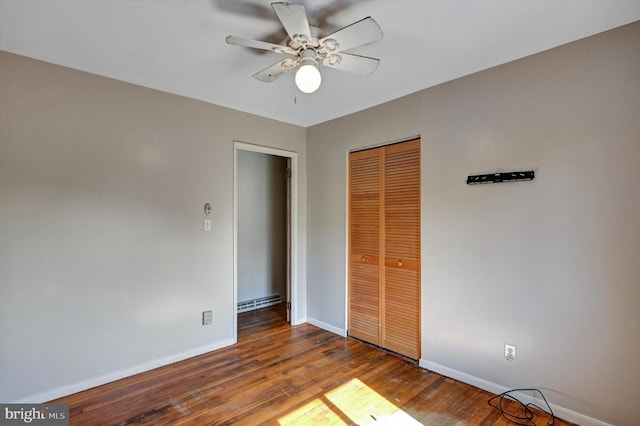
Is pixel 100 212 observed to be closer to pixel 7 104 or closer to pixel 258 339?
pixel 7 104

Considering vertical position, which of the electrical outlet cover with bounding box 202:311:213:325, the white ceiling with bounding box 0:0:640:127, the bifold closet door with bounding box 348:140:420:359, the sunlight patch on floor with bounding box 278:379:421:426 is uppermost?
the white ceiling with bounding box 0:0:640:127

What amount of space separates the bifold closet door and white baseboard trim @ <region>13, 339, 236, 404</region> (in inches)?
61.9

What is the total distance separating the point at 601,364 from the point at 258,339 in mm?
2905

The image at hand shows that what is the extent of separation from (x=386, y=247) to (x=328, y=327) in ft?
4.25

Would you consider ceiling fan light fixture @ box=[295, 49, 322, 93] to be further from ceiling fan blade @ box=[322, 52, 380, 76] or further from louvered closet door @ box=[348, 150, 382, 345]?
louvered closet door @ box=[348, 150, 382, 345]

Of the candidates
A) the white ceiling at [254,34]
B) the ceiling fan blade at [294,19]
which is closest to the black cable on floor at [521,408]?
the white ceiling at [254,34]

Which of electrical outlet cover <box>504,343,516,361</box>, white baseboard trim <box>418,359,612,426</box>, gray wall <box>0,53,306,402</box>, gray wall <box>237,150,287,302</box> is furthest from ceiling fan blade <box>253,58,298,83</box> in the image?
white baseboard trim <box>418,359,612,426</box>

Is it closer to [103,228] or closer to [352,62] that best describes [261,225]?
[103,228]

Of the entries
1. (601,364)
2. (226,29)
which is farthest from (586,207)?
(226,29)

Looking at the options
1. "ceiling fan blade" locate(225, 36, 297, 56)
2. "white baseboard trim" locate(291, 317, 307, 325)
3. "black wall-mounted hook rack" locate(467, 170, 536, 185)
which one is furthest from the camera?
"white baseboard trim" locate(291, 317, 307, 325)

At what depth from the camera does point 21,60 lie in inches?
85.9

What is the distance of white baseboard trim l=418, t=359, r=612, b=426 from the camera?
6.42 feet

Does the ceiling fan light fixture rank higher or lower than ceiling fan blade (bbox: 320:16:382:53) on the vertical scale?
lower

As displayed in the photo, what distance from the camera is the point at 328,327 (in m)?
3.67
